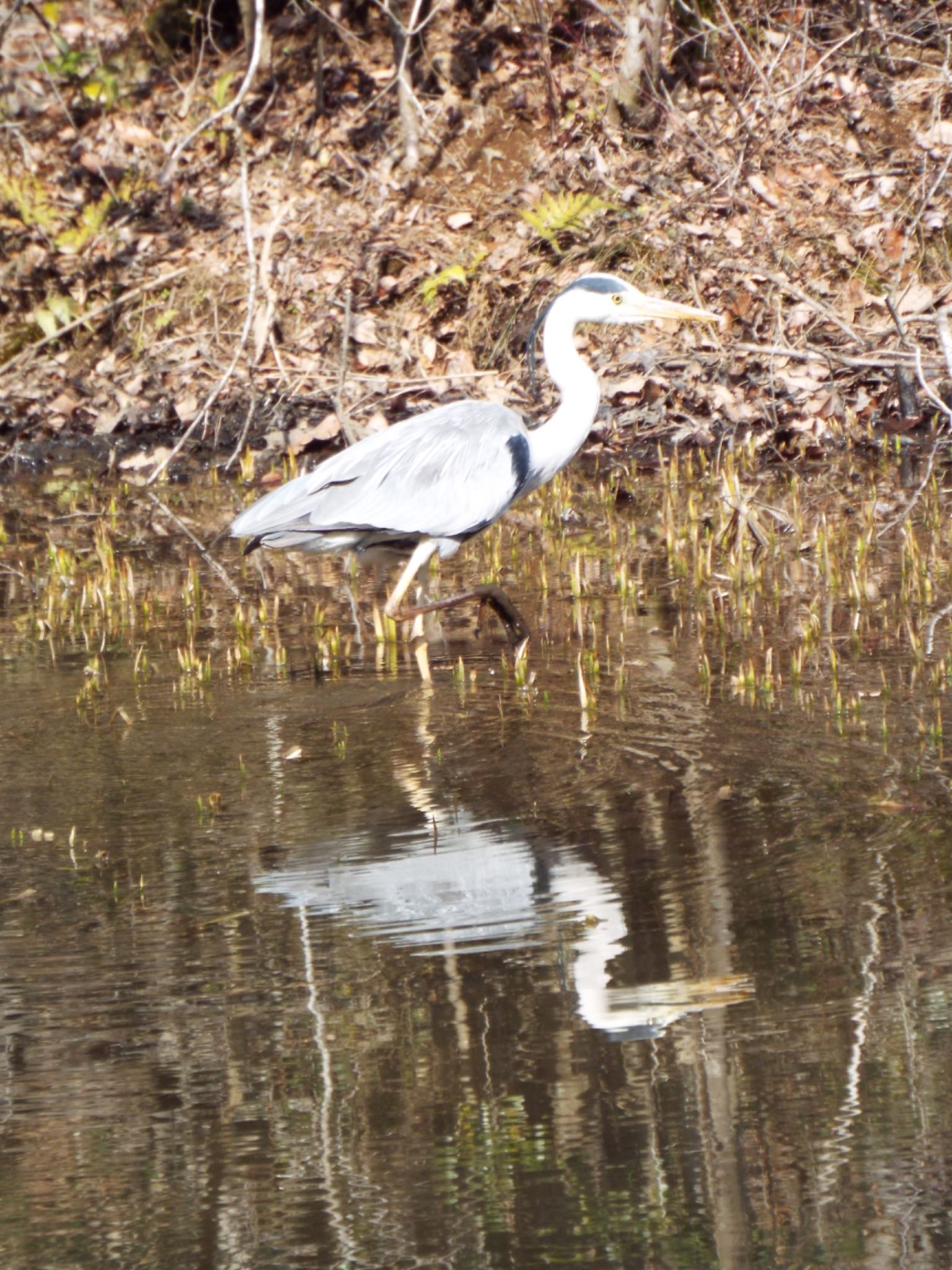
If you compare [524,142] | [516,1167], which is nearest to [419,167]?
[524,142]

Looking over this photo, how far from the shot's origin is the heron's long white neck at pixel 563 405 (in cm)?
824

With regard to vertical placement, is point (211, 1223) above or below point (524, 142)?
below

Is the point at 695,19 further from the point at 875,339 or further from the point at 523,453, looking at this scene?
the point at 523,453

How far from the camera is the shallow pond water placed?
3.15 meters

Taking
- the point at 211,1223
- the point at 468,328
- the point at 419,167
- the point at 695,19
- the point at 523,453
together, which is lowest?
the point at 211,1223

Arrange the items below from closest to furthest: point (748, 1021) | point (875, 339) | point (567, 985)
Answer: point (748, 1021), point (567, 985), point (875, 339)

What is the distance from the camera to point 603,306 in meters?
8.55

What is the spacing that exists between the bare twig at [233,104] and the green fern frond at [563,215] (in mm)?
2535

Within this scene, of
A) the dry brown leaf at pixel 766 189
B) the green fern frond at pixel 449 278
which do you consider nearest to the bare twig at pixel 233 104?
the green fern frond at pixel 449 278

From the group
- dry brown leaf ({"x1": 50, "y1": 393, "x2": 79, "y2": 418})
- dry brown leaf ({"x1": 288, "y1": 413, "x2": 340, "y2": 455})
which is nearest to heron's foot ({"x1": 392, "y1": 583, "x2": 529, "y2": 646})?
dry brown leaf ({"x1": 288, "y1": 413, "x2": 340, "y2": 455})

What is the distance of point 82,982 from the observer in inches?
168

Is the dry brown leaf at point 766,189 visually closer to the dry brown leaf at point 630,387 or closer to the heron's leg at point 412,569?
the dry brown leaf at point 630,387

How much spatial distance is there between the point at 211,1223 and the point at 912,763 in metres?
3.09

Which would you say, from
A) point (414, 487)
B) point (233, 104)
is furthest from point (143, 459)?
point (414, 487)
